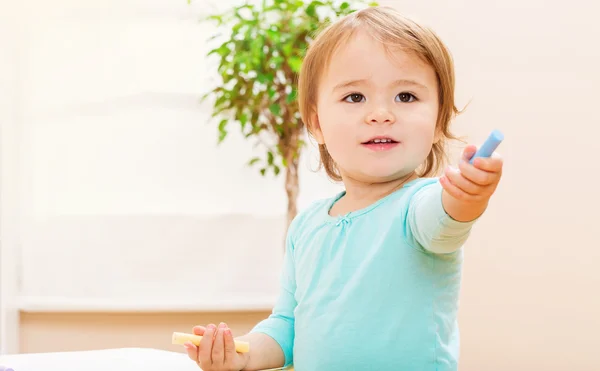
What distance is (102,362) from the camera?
3.58 ft

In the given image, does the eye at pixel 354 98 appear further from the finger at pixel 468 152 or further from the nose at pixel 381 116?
the finger at pixel 468 152

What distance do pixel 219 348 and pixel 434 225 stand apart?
34cm

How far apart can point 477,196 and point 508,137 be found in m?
1.59

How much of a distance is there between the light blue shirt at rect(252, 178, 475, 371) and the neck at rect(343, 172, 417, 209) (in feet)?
0.11

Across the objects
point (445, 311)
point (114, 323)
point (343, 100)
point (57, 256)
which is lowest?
point (114, 323)

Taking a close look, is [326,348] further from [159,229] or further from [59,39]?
[59,39]

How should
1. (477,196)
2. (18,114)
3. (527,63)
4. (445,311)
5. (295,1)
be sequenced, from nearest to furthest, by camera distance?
(477,196)
(445,311)
(295,1)
(527,63)
(18,114)

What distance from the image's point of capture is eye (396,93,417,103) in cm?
92

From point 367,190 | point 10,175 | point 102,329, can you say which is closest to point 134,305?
point 102,329

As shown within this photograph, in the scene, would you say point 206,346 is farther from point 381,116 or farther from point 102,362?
point 381,116

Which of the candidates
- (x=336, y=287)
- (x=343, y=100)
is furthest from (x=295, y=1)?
(x=336, y=287)

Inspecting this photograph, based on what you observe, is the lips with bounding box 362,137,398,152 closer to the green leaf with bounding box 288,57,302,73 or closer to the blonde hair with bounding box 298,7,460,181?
the blonde hair with bounding box 298,7,460,181

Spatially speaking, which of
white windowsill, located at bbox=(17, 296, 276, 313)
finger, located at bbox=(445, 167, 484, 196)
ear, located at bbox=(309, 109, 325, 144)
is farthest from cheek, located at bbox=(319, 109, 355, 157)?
white windowsill, located at bbox=(17, 296, 276, 313)

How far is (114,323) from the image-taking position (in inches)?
96.2
